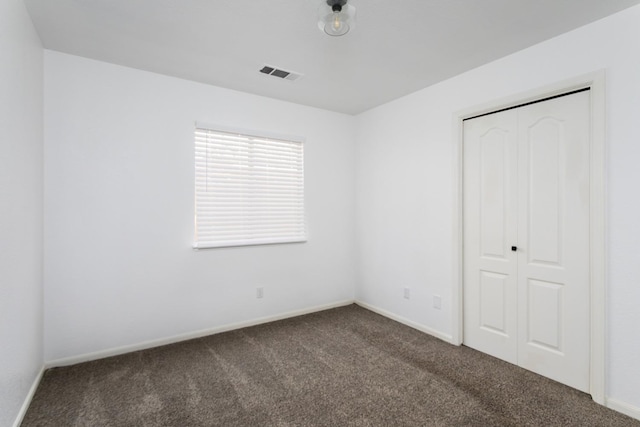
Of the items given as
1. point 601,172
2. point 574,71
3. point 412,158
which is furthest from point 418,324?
point 574,71

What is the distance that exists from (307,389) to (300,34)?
2.62 m

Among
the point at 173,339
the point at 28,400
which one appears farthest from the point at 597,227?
the point at 28,400

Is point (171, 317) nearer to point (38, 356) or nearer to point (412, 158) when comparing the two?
point (38, 356)

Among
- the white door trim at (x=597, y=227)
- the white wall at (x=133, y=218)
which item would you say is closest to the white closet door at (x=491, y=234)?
the white door trim at (x=597, y=227)

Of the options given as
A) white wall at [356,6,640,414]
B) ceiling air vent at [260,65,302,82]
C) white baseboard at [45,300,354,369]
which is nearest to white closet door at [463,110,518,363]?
white wall at [356,6,640,414]

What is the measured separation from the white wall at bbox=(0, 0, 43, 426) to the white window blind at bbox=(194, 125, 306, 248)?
1.25m

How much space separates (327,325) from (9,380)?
2611mm

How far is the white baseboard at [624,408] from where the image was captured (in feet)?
6.55

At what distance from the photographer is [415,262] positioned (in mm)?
3561

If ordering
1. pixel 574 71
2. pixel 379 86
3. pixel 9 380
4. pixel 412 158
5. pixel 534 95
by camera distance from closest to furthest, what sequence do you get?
pixel 9 380 → pixel 574 71 → pixel 534 95 → pixel 379 86 → pixel 412 158

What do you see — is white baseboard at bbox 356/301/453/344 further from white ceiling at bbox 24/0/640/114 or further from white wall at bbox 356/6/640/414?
white ceiling at bbox 24/0/640/114

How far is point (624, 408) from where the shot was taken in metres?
2.04

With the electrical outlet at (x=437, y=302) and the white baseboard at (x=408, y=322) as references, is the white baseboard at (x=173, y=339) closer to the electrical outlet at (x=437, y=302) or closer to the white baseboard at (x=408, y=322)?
the white baseboard at (x=408, y=322)

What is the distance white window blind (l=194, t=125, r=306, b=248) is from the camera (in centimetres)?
333
